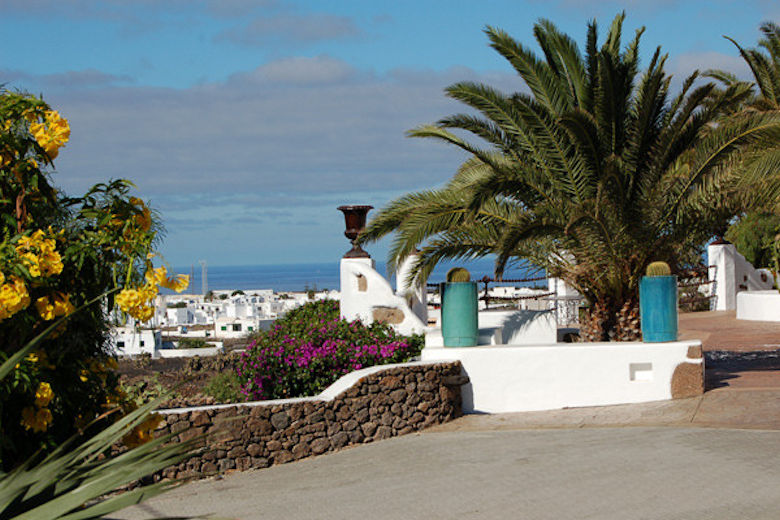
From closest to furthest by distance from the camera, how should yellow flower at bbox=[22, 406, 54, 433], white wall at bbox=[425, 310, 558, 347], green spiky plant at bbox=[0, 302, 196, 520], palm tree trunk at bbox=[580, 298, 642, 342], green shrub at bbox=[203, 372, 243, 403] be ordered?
green spiky plant at bbox=[0, 302, 196, 520] < yellow flower at bbox=[22, 406, 54, 433] < palm tree trunk at bbox=[580, 298, 642, 342] < white wall at bbox=[425, 310, 558, 347] < green shrub at bbox=[203, 372, 243, 403]

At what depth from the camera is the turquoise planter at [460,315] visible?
1177 cm

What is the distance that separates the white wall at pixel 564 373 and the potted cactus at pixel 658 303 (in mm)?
196

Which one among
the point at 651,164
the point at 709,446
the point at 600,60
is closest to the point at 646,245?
the point at 651,164

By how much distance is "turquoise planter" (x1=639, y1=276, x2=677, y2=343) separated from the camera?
11352mm

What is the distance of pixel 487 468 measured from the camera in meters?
8.73

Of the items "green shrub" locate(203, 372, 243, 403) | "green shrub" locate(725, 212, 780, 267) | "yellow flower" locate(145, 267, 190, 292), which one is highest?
"green shrub" locate(725, 212, 780, 267)

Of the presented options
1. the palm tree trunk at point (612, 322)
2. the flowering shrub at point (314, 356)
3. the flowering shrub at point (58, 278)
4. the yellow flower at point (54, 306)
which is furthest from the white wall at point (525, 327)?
the yellow flower at point (54, 306)

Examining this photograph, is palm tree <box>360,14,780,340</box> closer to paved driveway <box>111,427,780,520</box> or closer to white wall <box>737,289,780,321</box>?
paved driveway <box>111,427,780,520</box>

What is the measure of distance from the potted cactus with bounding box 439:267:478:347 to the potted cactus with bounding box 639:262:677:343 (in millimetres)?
2275

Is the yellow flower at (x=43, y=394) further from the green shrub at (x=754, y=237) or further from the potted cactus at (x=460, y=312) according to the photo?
the green shrub at (x=754, y=237)

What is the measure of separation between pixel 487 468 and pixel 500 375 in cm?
284

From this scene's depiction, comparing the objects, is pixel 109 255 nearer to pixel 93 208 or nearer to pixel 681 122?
pixel 93 208

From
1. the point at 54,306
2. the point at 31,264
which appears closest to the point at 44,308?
the point at 54,306

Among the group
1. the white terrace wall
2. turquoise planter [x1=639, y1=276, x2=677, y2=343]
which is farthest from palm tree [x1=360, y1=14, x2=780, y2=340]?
the white terrace wall
